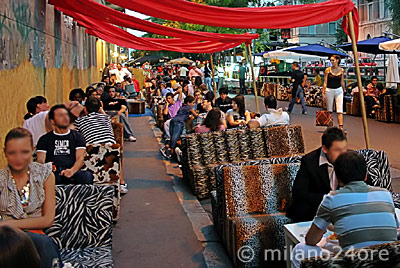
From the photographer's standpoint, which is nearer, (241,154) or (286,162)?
(286,162)

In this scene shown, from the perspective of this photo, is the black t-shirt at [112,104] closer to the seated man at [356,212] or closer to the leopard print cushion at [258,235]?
the leopard print cushion at [258,235]

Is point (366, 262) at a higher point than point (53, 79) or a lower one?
lower

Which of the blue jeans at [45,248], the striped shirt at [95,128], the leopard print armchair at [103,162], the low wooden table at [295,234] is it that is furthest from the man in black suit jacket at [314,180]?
the striped shirt at [95,128]

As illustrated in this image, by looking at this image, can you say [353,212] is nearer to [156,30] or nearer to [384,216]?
[384,216]

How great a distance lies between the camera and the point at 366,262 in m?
3.03

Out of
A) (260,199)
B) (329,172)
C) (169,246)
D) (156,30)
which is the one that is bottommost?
(169,246)

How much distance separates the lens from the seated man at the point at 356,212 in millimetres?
3656

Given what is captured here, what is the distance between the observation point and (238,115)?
11.3 m

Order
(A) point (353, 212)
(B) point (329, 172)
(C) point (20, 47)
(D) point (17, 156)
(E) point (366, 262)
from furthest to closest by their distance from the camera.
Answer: (C) point (20, 47) < (B) point (329, 172) < (D) point (17, 156) < (A) point (353, 212) < (E) point (366, 262)

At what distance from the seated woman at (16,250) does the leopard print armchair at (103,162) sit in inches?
214

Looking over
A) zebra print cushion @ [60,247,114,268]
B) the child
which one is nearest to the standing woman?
the child

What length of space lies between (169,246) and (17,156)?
248cm

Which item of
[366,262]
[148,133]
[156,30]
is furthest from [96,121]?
[148,133]

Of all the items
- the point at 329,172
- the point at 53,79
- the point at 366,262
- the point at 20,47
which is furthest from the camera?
the point at 53,79
